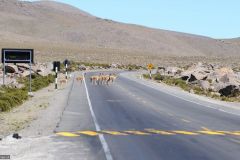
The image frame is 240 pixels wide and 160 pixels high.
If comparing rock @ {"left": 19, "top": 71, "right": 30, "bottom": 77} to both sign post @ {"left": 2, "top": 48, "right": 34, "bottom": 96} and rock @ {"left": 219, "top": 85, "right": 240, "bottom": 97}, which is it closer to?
sign post @ {"left": 2, "top": 48, "right": 34, "bottom": 96}

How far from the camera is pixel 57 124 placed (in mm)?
21094

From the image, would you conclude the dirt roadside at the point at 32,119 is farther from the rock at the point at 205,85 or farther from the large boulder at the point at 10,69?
the large boulder at the point at 10,69

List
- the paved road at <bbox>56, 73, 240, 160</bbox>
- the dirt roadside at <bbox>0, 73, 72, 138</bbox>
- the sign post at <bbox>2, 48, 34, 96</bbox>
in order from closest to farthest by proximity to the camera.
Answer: the paved road at <bbox>56, 73, 240, 160</bbox>
the dirt roadside at <bbox>0, 73, 72, 138</bbox>
the sign post at <bbox>2, 48, 34, 96</bbox>

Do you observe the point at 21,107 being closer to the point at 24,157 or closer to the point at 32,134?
the point at 32,134

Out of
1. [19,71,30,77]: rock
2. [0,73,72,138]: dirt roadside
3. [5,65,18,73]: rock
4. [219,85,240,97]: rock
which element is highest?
[0,73,72,138]: dirt roadside

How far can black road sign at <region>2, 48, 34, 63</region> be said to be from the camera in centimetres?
4029

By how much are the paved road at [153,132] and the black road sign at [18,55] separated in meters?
11.9

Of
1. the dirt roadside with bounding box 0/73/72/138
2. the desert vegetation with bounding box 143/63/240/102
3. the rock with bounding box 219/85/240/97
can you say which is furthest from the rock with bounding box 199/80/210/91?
the dirt roadside with bounding box 0/73/72/138

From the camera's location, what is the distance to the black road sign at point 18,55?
4029 centimetres

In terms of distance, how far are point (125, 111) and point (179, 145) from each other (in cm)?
1191

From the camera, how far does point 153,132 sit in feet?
61.1

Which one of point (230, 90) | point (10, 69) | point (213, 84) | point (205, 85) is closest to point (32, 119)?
point (230, 90)

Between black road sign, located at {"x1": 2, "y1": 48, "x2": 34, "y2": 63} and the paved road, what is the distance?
11937mm

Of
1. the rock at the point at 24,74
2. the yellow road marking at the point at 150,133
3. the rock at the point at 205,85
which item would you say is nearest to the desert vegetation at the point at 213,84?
the rock at the point at 205,85
